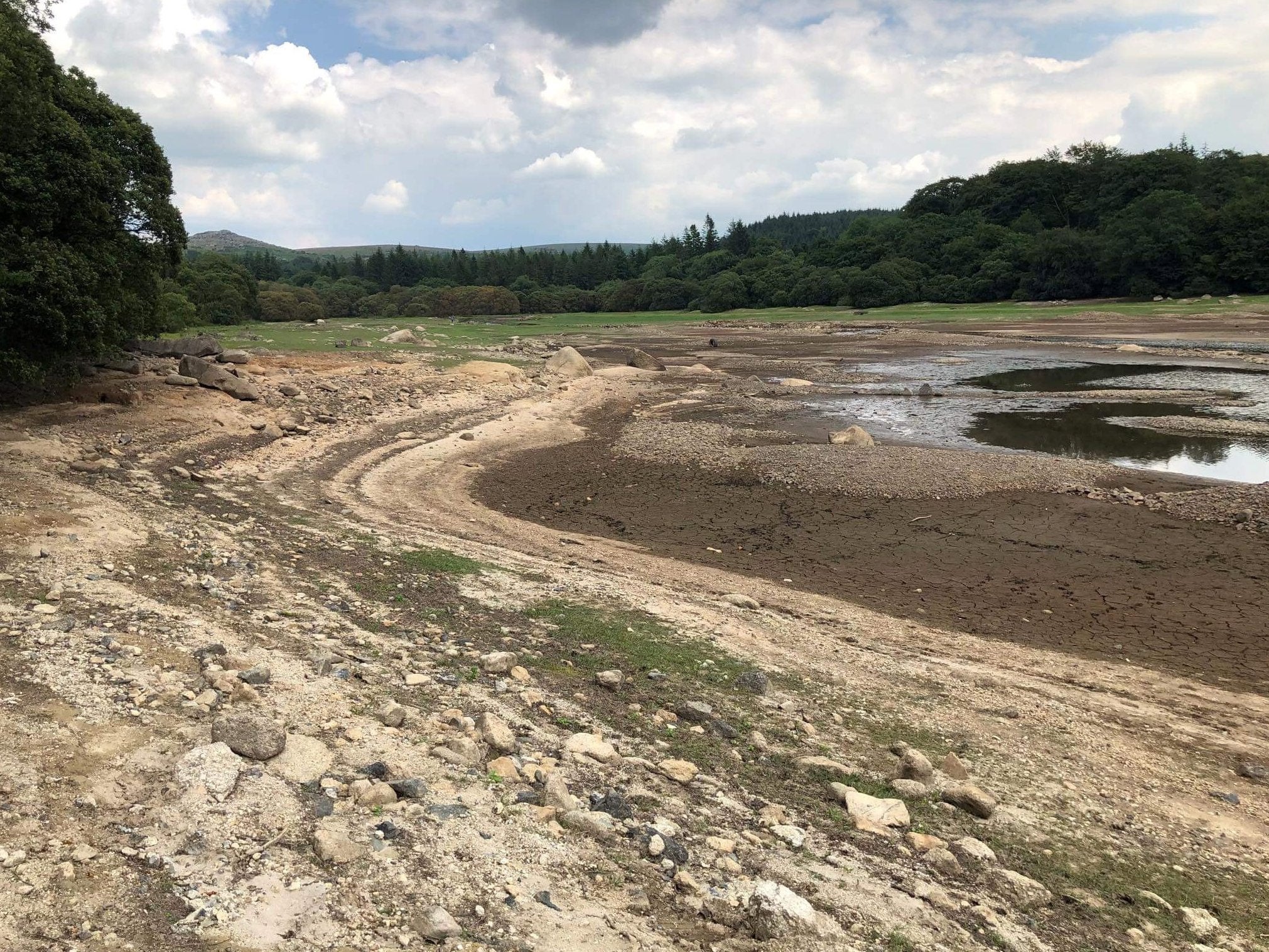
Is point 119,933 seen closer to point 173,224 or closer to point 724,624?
point 724,624

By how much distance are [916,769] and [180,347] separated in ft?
93.4

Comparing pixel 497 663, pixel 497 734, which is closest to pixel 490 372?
pixel 497 663

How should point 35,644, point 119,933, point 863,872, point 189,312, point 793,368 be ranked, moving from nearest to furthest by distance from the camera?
point 119,933 < point 863,872 < point 35,644 < point 189,312 < point 793,368

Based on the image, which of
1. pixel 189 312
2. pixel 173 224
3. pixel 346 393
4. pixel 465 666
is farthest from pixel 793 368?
pixel 465 666

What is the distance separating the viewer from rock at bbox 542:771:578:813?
5656 mm

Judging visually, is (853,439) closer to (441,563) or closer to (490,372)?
(441,563)

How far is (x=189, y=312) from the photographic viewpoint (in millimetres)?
33344

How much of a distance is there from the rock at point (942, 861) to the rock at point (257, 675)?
545 cm

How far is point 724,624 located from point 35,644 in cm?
729

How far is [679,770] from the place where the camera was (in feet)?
21.2

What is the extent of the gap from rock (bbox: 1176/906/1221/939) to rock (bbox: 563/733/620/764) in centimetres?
398

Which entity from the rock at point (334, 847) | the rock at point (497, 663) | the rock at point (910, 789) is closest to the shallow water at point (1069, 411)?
the rock at point (910, 789)

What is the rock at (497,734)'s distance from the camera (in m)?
6.38

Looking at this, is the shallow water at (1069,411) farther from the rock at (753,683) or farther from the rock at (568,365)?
the rock at (753,683)
